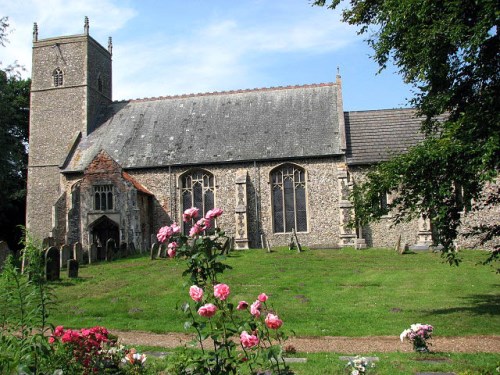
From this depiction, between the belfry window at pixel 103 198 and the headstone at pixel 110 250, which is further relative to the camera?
the belfry window at pixel 103 198

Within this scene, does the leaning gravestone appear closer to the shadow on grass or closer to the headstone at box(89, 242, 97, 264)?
the headstone at box(89, 242, 97, 264)

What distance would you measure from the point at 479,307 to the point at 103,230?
1972cm

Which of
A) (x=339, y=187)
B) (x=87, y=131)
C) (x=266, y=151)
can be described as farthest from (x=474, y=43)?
(x=87, y=131)

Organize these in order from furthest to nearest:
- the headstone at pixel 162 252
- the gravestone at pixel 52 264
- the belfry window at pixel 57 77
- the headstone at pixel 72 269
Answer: the belfry window at pixel 57 77
the headstone at pixel 162 252
the headstone at pixel 72 269
the gravestone at pixel 52 264

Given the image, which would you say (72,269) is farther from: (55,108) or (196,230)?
(55,108)

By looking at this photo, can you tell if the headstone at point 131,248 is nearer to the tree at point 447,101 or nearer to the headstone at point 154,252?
the headstone at point 154,252

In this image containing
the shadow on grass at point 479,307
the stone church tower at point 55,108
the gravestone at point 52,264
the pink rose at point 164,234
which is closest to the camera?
the pink rose at point 164,234

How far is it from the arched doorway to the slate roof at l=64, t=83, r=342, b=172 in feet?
11.5

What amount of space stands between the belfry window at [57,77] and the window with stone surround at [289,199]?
15.6 metres

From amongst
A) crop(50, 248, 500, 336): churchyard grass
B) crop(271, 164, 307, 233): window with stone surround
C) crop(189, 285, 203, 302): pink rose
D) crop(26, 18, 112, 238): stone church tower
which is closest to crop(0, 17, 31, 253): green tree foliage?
crop(26, 18, 112, 238): stone church tower

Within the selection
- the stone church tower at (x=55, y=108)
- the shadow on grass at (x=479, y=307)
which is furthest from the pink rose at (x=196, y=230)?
the stone church tower at (x=55, y=108)

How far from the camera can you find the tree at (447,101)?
9930 millimetres

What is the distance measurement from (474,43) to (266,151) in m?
17.7

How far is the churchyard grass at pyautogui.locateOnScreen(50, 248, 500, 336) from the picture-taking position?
10734 mm
